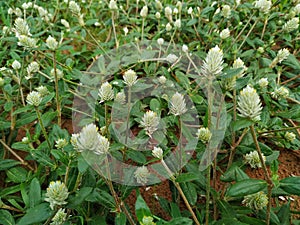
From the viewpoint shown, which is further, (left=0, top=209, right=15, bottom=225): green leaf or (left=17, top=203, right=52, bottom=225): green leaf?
(left=0, top=209, right=15, bottom=225): green leaf

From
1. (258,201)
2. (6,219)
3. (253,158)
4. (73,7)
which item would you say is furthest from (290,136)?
(73,7)

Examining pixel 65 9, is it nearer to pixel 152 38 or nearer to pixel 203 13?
pixel 152 38

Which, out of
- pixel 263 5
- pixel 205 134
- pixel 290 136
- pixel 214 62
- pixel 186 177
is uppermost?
pixel 214 62

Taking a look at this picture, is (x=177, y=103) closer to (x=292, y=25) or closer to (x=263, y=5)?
(x=263, y=5)

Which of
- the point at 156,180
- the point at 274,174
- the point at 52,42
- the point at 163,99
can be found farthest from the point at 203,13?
the point at 274,174

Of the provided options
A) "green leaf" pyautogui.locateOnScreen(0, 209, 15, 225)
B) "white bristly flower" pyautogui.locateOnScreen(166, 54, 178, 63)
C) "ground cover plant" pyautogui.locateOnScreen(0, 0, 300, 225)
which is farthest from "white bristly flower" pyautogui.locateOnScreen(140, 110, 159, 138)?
"white bristly flower" pyautogui.locateOnScreen(166, 54, 178, 63)

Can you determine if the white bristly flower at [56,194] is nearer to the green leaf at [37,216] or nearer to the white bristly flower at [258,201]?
the green leaf at [37,216]

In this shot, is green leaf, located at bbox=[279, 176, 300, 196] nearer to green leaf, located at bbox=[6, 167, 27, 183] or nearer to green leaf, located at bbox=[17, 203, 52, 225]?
green leaf, located at bbox=[17, 203, 52, 225]
